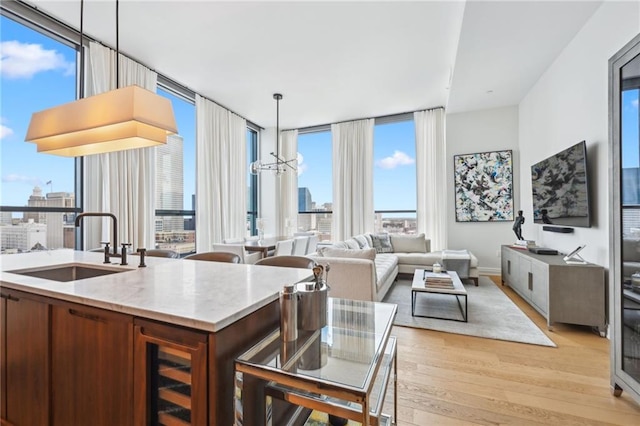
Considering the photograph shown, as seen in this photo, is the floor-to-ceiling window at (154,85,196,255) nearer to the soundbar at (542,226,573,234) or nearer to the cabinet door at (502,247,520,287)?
the cabinet door at (502,247,520,287)

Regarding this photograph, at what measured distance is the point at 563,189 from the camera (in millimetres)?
3377

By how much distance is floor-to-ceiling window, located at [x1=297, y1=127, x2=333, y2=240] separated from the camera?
7039 mm

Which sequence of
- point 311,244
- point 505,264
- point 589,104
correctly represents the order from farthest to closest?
point 311,244 < point 505,264 < point 589,104

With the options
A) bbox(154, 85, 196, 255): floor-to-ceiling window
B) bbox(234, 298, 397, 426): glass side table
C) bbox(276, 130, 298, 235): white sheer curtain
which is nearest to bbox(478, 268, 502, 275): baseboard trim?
bbox(276, 130, 298, 235): white sheer curtain

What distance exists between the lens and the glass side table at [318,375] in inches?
30.5

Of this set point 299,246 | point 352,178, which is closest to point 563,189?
point 299,246

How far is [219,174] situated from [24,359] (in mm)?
4635

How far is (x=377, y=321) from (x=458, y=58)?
3.72 meters

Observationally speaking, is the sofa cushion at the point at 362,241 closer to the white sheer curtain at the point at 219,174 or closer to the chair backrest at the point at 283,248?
the chair backrest at the point at 283,248

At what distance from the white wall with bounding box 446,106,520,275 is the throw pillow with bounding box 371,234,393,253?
1.26m

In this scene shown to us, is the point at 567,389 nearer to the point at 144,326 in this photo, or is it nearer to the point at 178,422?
the point at 178,422

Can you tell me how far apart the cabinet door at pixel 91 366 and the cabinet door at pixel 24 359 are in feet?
0.24

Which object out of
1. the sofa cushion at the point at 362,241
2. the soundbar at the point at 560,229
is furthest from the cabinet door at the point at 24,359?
the soundbar at the point at 560,229

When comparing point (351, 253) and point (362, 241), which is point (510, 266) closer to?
point (362, 241)
